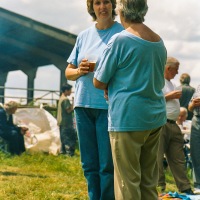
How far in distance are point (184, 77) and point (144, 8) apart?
569 cm

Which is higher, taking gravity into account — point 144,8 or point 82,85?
point 144,8

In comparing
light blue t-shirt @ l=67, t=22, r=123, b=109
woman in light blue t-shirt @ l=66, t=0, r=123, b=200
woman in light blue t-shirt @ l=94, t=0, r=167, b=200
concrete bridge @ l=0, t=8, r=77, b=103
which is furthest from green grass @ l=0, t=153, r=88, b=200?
concrete bridge @ l=0, t=8, r=77, b=103

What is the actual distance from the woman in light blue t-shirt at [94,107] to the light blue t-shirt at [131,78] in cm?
53

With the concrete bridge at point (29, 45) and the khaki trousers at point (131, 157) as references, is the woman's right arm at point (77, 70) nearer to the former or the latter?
the khaki trousers at point (131, 157)

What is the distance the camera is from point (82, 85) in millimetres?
3875

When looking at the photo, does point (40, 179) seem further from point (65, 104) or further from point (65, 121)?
point (65, 104)

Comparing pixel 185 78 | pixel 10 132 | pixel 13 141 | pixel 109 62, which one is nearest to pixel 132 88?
pixel 109 62

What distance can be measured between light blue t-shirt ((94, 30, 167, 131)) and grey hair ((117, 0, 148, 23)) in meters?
0.12

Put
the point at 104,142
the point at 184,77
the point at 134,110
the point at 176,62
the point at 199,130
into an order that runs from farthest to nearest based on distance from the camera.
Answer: the point at 184,77
the point at 199,130
the point at 176,62
the point at 104,142
the point at 134,110

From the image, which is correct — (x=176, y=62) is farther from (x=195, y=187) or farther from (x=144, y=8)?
(x=144, y=8)

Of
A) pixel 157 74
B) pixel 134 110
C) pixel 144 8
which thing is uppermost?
pixel 144 8

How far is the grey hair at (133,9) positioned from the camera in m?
3.22

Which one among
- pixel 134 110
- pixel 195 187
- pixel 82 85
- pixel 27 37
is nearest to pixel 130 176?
pixel 134 110

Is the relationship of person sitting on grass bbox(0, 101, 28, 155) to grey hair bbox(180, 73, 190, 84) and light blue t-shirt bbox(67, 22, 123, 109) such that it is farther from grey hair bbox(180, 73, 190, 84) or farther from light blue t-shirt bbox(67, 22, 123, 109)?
light blue t-shirt bbox(67, 22, 123, 109)
